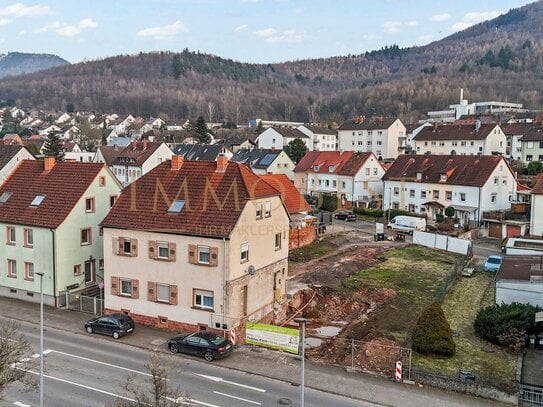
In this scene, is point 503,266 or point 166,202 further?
point 503,266

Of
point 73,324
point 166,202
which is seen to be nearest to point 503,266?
point 166,202

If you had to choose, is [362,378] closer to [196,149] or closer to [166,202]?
[166,202]

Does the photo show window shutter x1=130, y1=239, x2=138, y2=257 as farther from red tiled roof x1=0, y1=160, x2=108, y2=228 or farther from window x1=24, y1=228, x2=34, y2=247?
window x1=24, y1=228, x2=34, y2=247

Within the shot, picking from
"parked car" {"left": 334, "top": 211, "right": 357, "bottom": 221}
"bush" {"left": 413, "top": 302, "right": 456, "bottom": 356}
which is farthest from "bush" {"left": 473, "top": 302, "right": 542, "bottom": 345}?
"parked car" {"left": 334, "top": 211, "right": 357, "bottom": 221}

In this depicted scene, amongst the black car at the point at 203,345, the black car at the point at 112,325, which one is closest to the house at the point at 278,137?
the black car at the point at 112,325

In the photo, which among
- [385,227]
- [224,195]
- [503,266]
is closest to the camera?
[224,195]

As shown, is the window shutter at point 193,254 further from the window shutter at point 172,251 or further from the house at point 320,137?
the house at point 320,137
